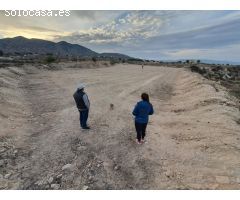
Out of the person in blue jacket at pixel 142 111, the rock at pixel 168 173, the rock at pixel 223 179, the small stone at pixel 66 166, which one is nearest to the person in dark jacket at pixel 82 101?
the person in blue jacket at pixel 142 111

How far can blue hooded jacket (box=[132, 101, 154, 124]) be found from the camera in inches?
447

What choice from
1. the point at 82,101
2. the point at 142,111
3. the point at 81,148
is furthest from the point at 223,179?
the point at 82,101

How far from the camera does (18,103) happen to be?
67.5 feet

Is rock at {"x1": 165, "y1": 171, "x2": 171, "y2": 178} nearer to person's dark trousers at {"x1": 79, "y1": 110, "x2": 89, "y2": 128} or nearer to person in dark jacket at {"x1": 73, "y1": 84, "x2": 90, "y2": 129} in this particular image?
person in dark jacket at {"x1": 73, "y1": 84, "x2": 90, "y2": 129}

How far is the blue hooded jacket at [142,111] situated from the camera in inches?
447

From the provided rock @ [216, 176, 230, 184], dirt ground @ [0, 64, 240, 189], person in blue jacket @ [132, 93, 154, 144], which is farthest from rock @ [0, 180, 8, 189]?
rock @ [216, 176, 230, 184]

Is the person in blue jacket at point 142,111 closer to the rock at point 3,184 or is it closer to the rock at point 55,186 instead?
the rock at point 55,186

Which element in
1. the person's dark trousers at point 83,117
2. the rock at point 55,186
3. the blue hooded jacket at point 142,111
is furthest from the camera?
the person's dark trousers at point 83,117

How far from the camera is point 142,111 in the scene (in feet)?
37.5

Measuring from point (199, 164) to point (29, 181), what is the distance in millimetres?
4906

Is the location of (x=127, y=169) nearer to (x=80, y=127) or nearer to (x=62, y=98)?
(x=80, y=127)

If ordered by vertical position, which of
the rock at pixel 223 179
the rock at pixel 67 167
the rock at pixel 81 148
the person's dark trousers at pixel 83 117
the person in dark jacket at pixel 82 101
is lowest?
the rock at pixel 67 167

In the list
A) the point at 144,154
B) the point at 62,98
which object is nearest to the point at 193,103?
the point at 62,98

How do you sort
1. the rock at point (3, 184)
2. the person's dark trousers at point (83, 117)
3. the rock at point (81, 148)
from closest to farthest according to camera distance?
1. the rock at point (3, 184)
2. the rock at point (81, 148)
3. the person's dark trousers at point (83, 117)
